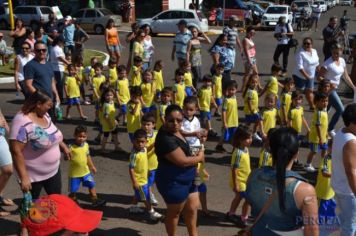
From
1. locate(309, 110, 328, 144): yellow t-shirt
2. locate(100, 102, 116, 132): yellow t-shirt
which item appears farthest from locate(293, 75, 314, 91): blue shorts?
locate(100, 102, 116, 132): yellow t-shirt

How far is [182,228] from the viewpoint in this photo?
6293 millimetres

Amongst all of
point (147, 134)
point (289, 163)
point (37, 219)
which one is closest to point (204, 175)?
point (147, 134)

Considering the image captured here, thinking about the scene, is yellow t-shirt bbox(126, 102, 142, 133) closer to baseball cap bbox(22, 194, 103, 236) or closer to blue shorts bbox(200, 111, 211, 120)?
blue shorts bbox(200, 111, 211, 120)

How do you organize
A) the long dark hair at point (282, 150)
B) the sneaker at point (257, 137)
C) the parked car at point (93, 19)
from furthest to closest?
the parked car at point (93, 19) < the sneaker at point (257, 137) < the long dark hair at point (282, 150)

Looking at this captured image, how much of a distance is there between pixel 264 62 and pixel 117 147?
37.3ft

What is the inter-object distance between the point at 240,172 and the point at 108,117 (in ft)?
11.3

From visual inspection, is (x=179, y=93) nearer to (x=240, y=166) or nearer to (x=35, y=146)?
(x=240, y=166)

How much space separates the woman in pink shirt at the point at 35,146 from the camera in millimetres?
5152

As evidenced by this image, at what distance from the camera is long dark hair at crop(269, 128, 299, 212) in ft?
11.3

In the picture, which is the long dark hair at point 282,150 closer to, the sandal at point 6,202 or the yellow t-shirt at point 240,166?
the yellow t-shirt at point 240,166

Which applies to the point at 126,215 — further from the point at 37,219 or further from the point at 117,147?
the point at 37,219

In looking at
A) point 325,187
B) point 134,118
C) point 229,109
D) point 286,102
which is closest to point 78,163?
point 134,118

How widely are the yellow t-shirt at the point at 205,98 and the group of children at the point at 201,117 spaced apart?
18 millimetres

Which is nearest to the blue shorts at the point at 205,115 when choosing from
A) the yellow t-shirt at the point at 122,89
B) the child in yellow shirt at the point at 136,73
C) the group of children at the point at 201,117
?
the group of children at the point at 201,117
